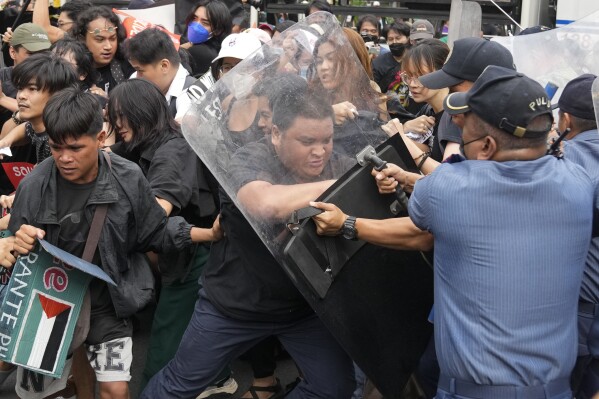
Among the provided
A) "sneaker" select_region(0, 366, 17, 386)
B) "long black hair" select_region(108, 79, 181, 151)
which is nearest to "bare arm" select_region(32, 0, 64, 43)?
"long black hair" select_region(108, 79, 181, 151)

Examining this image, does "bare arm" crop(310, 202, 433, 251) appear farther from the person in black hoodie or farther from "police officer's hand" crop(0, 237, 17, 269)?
the person in black hoodie

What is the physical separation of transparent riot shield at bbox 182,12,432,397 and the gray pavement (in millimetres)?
1902

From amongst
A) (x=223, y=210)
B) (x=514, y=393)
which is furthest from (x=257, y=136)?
(x=514, y=393)

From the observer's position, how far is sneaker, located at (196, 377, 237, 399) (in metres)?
5.15

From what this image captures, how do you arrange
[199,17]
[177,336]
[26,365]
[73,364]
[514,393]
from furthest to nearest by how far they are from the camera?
[199,17]
[177,336]
[73,364]
[26,365]
[514,393]

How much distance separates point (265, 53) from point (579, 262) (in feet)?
4.78

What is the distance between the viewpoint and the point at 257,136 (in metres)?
3.47

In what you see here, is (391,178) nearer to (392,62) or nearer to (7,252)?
(7,252)

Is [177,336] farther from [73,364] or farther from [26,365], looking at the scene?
[26,365]

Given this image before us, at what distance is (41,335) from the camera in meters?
3.82

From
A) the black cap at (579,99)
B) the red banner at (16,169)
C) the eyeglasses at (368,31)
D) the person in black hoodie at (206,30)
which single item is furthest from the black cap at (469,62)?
the eyeglasses at (368,31)

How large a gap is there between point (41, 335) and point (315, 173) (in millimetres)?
1404

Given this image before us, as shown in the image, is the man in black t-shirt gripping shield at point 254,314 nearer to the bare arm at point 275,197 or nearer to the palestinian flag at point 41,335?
the bare arm at point 275,197

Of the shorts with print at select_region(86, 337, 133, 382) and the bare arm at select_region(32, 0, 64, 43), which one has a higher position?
the bare arm at select_region(32, 0, 64, 43)
